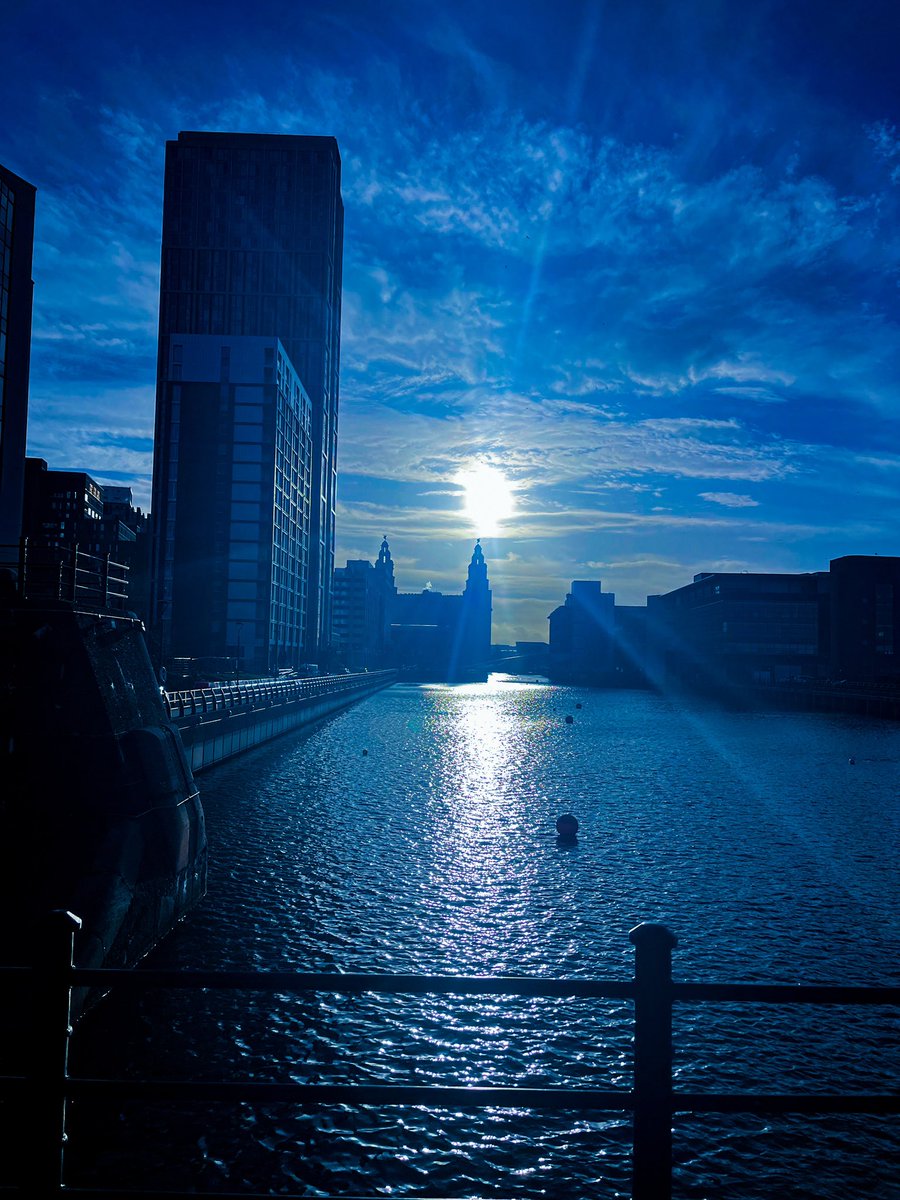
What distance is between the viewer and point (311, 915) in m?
22.9

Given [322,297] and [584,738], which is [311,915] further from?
[322,297]

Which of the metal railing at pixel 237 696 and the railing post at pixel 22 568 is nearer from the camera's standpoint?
the railing post at pixel 22 568

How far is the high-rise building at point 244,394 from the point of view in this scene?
411 feet

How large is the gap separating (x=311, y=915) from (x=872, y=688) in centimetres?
12030

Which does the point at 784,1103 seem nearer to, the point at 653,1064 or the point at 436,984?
the point at 653,1064

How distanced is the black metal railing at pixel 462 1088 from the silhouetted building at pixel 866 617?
182901mm

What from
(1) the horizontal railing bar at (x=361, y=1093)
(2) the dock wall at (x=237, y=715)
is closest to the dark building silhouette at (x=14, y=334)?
(2) the dock wall at (x=237, y=715)

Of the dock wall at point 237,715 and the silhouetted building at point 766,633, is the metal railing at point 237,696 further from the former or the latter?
the silhouetted building at point 766,633

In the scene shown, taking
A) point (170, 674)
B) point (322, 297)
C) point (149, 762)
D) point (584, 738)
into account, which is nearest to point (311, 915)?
point (149, 762)

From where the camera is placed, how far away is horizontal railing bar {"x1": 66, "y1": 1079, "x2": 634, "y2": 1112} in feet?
16.9

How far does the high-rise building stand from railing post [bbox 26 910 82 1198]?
112 m

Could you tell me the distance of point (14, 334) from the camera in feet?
211

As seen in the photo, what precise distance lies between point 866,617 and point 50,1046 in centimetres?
19028

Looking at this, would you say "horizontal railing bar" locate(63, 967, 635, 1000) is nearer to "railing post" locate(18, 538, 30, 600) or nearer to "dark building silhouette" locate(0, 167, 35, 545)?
"railing post" locate(18, 538, 30, 600)
